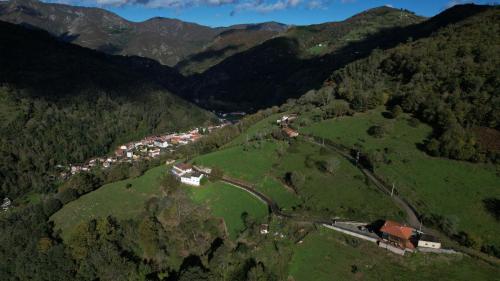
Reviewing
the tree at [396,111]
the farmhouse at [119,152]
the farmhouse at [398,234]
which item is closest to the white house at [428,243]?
the farmhouse at [398,234]

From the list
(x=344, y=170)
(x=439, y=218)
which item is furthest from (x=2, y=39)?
(x=439, y=218)

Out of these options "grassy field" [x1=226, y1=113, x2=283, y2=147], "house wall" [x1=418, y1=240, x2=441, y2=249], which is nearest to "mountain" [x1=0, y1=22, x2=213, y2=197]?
"grassy field" [x1=226, y1=113, x2=283, y2=147]

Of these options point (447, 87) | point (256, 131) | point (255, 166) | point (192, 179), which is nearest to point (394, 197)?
point (255, 166)

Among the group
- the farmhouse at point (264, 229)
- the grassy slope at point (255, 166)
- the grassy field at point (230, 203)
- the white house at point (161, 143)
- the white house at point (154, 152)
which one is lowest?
the white house at point (154, 152)

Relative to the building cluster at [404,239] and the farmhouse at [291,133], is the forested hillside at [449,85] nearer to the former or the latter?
the farmhouse at [291,133]

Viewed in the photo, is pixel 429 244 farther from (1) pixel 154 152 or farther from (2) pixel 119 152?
(2) pixel 119 152

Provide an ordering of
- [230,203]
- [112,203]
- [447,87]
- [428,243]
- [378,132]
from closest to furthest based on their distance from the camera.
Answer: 1. [428,243]
2. [230,203]
3. [378,132]
4. [112,203]
5. [447,87]

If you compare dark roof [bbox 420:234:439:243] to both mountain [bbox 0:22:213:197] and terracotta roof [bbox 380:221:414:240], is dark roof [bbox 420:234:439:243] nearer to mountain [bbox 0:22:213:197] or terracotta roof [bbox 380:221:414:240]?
terracotta roof [bbox 380:221:414:240]
